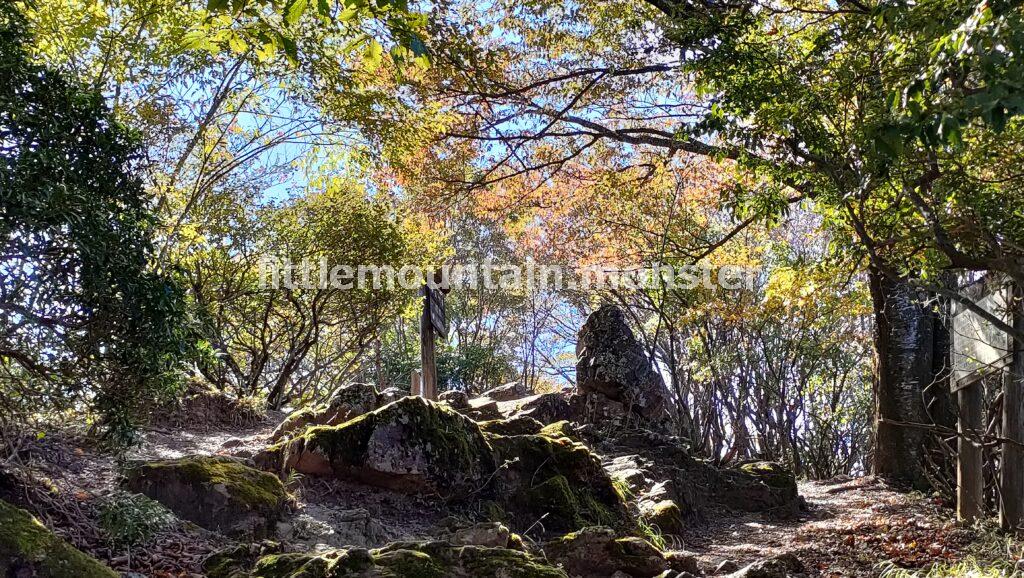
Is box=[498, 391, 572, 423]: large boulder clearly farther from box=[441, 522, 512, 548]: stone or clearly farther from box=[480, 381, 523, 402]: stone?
box=[441, 522, 512, 548]: stone

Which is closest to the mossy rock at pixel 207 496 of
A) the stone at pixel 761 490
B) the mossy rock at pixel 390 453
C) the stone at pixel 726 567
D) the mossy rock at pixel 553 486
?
the mossy rock at pixel 390 453

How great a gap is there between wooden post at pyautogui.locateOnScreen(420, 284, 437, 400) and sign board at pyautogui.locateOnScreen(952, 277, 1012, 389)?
541 cm

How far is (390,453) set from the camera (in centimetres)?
600

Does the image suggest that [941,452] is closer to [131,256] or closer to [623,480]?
[623,480]

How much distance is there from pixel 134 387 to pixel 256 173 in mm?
10197

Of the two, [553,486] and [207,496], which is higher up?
[207,496]

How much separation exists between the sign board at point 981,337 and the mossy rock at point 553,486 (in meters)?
3.23

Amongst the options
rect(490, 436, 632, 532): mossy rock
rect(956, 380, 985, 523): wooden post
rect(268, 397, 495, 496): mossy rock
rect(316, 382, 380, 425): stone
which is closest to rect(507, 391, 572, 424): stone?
rect(490, 436, 632, 532): mossy rock

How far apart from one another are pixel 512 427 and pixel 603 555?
2.98 m

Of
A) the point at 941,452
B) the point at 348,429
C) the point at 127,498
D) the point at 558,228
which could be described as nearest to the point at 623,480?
the point at 348,429

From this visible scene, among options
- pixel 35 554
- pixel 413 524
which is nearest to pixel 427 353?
pixel 413 524

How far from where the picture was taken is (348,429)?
20.1 feet

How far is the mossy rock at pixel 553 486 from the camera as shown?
645 centimetres

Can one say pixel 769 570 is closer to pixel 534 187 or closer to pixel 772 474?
pixel 772 474
